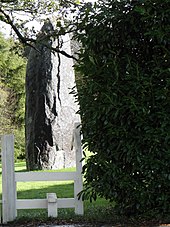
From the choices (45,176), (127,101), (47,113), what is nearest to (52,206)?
(45,176)

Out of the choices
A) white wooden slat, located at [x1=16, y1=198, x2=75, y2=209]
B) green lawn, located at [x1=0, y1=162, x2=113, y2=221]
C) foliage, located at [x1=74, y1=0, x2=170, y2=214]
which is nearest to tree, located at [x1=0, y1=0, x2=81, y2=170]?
green lawn, located at [x1=0, y1=162, x2=113, y2=221]

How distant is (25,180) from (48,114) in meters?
7.59

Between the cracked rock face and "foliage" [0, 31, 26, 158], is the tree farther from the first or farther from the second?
"foliage" [0, 31, 26, 158]

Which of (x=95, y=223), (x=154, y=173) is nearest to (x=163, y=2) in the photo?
(x=154, y=173)

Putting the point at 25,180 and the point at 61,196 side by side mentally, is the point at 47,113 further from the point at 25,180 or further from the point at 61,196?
the point at 25,180

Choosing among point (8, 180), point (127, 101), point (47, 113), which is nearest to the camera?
point (127, 101)

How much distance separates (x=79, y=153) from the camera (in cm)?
555

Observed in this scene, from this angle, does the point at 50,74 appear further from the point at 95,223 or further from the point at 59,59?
the point at 95,223

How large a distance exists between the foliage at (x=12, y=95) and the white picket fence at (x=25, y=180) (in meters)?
15.0

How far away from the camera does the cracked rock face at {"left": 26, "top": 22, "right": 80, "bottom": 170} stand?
12844mm

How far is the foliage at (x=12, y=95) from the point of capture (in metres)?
20.9

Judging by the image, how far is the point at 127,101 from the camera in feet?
16.1

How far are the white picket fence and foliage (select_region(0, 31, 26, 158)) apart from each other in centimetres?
1498

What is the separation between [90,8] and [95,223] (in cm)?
277
